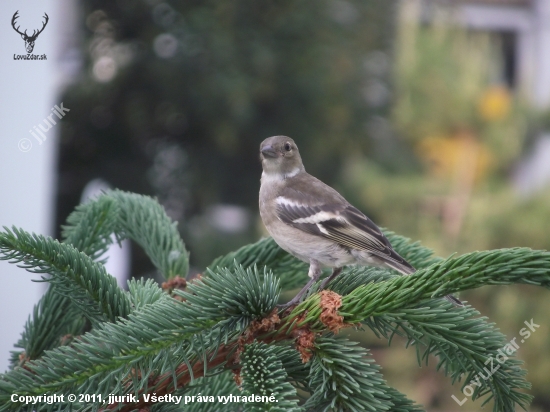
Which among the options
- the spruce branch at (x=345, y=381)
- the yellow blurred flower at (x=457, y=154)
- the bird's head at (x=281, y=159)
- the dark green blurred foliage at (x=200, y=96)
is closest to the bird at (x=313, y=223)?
the bird's head at (x=281, y=159)

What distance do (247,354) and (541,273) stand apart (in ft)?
2.39

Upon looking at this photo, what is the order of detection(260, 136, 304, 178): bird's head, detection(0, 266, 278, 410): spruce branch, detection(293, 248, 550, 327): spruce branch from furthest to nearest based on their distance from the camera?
detection(260, 136, 304, 178): bird's head
detection(0, 266, 278, 410): spruce branch
detection(293, 248, 550, 327): spruce branch

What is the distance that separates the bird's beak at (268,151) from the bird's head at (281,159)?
0.03 m

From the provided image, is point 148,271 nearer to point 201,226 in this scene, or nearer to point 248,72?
point 201,226

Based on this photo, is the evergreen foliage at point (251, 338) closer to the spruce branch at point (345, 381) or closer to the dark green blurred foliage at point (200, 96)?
the spruce branch at point (345, 381)

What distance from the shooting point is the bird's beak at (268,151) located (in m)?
3.76

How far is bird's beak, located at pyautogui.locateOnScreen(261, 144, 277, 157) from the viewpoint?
3.76 meters

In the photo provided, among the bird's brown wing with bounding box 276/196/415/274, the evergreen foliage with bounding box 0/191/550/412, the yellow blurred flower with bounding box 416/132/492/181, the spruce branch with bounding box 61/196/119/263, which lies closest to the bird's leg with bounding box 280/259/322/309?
the bird's brown wing with bounding box 276/196/415/274

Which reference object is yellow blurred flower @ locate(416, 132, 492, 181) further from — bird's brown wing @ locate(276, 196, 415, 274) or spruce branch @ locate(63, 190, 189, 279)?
spruce branch @ locate(63, 190, 189, 279)

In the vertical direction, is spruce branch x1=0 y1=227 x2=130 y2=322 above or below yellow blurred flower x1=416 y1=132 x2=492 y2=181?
below

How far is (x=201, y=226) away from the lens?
11664 mm

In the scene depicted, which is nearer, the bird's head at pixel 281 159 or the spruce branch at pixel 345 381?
the spruce branch at pixel 345 381

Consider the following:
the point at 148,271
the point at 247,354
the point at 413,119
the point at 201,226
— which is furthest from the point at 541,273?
the point at 148,271

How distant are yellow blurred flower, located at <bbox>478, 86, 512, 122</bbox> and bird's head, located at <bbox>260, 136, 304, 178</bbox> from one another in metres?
4.94
